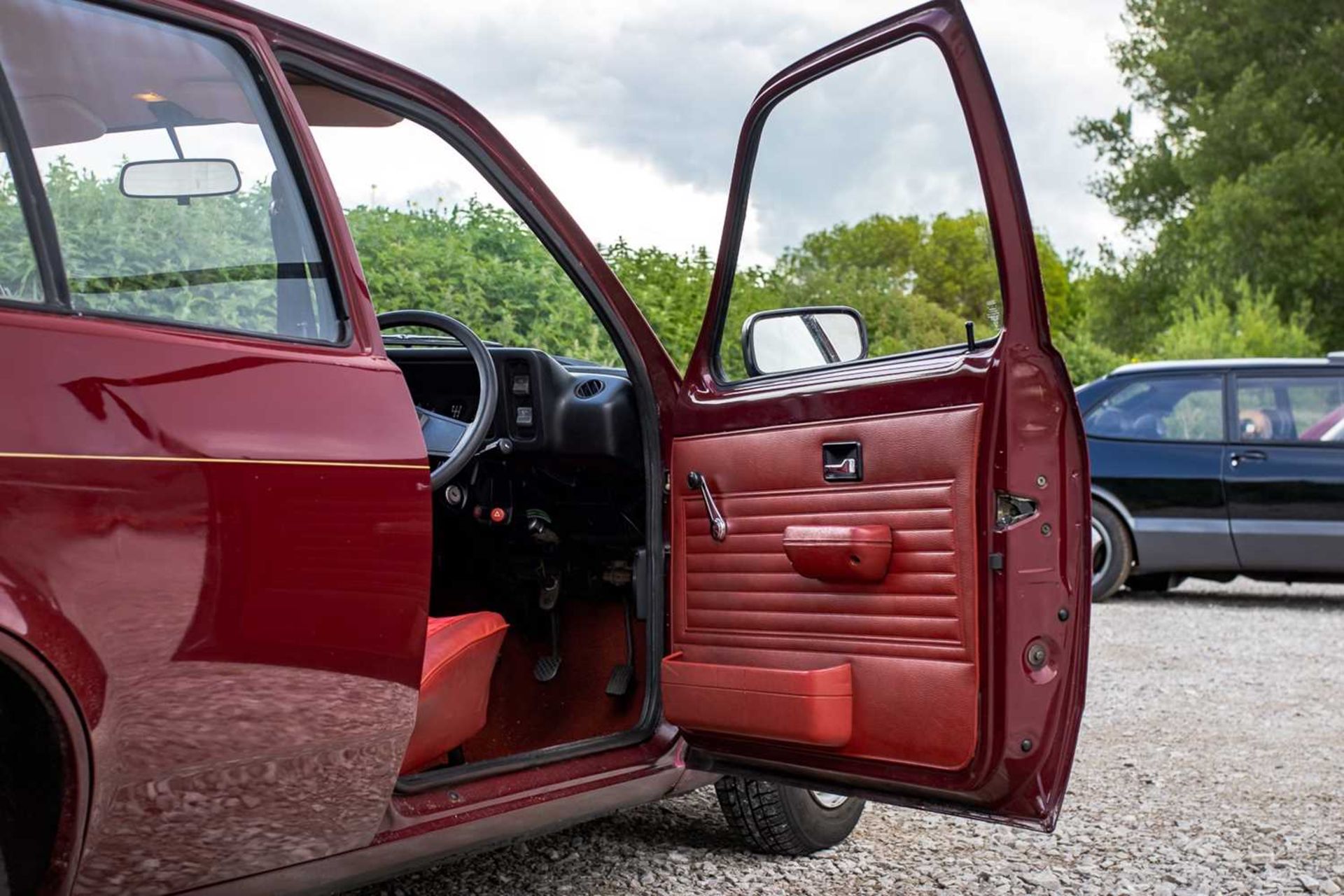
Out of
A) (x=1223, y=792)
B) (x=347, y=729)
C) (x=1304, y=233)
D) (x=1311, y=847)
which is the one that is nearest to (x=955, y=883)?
(x=1311, y=847)

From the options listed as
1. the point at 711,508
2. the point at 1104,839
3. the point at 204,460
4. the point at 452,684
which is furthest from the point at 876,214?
the point at 1104,839

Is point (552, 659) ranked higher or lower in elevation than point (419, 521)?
lower

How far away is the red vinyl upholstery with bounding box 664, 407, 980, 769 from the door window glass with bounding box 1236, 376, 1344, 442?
21.6ft

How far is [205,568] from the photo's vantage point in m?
2.11

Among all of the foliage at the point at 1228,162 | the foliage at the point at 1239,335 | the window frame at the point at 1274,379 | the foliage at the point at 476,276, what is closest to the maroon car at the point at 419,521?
the foliage at the point at 476,276

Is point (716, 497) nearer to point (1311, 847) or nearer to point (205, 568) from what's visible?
point (205, 568)

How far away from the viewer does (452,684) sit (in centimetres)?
305

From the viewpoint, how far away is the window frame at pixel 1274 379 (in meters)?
8.63

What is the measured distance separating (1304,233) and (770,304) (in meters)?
29.8

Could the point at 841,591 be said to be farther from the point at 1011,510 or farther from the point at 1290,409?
the point at 1290,409

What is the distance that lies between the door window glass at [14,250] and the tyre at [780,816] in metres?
2.13

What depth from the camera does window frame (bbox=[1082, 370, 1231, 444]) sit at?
28.8ft

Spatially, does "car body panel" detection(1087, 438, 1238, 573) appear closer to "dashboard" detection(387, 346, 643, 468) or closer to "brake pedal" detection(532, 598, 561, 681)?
"brake pedal" detection(532, 598, 561, 681)

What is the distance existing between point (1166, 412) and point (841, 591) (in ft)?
22.0
